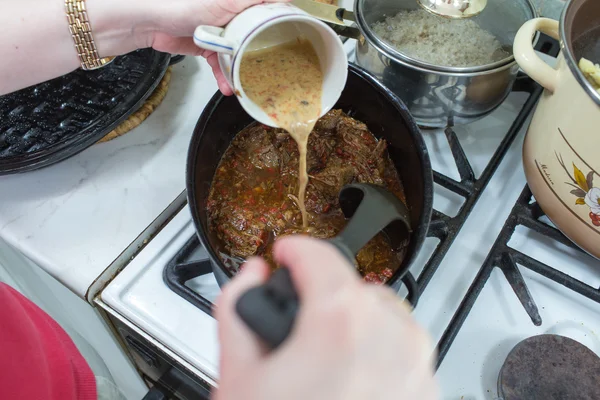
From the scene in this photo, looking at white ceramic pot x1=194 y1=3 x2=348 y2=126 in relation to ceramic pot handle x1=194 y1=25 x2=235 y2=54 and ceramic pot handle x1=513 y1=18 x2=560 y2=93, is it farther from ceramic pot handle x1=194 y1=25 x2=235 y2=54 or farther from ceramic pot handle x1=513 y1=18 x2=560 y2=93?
ceramic pot handle x1=513 y1=18 x2=560 y2=93

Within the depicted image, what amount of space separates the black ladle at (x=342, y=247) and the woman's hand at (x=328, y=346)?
0.03 ft

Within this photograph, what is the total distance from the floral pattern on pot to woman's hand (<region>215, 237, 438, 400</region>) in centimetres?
49

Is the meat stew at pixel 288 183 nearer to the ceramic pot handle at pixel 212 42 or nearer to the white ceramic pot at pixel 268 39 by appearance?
the white ceramic pot at pixel 268 39

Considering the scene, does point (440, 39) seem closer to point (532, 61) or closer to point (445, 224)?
point (532, 61)

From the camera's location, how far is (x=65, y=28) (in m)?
0.88

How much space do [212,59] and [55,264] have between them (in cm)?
52

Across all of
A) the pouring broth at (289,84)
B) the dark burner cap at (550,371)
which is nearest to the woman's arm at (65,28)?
the pouring broth at (289,84)

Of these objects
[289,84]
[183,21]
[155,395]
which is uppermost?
[183,21]

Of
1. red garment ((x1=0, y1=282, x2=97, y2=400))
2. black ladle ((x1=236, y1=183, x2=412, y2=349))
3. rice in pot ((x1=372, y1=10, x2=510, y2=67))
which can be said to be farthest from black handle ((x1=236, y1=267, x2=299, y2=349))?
rice in pot ((x1=372, y1=10, x2=510, y2=67))

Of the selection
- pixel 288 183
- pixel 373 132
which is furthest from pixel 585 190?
pixel 288 183

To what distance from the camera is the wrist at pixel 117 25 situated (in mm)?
876

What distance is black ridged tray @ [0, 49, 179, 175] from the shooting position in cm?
100

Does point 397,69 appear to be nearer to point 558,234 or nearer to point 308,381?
point 558,234

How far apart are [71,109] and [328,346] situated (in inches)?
36.1
